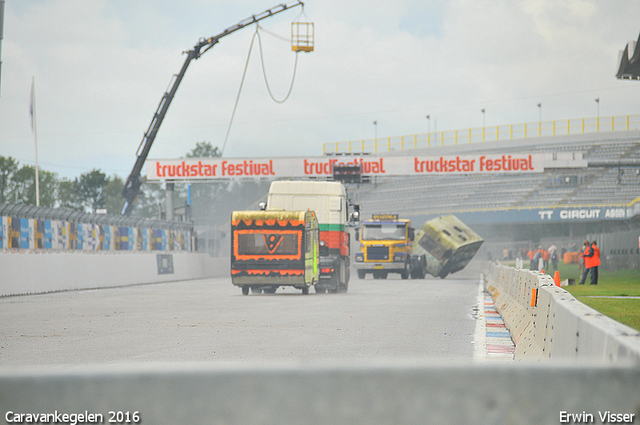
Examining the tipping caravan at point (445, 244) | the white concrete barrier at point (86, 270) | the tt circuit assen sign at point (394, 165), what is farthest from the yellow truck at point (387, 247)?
the white concrete barrier at point (86, 270)

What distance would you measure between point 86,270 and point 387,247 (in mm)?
16850

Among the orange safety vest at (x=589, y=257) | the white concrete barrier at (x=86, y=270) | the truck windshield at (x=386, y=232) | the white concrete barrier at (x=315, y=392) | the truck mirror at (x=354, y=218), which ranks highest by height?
the truck mirror at (x=354, y=218)

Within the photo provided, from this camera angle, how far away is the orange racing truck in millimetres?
23172

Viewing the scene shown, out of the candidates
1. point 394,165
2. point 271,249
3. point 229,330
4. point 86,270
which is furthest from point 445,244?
point 229,330

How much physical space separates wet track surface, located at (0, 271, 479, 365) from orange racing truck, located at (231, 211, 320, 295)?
3279mm

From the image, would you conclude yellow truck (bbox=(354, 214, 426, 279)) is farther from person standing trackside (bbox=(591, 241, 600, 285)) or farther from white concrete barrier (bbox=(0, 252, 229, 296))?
person standing trackside (bbox=(591, 241, 600, 285))

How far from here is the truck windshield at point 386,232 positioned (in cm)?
3989

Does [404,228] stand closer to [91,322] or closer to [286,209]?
[286,209]

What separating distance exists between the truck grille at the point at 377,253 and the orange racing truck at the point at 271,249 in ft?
52.6

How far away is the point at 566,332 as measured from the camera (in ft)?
16.2

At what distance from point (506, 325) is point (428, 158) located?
33.5m

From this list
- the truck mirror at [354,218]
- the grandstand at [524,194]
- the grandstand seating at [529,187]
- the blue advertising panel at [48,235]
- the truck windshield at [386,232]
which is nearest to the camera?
the blue advertising panel at [48,235]

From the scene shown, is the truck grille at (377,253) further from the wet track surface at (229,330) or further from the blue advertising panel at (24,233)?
the blue advertising panel at (24,233)

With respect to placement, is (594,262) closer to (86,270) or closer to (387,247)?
(387,247)
